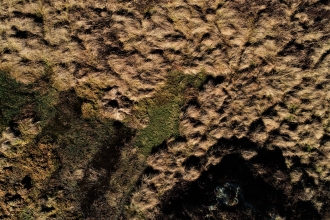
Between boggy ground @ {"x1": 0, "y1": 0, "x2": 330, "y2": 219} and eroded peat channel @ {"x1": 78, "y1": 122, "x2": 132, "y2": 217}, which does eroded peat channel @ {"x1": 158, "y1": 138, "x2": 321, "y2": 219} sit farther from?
eroded peat channel @ {"x1": 78, "y1": 122, "x2": 132, "y2": 217}

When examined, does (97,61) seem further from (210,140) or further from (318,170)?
(318,170)

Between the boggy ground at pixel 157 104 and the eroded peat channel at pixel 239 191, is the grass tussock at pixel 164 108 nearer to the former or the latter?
the boggy ground at pixel 157 104

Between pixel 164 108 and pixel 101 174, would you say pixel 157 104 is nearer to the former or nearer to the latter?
pixel 164 108

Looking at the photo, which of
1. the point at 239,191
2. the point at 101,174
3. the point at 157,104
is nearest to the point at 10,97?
the point at 101,174

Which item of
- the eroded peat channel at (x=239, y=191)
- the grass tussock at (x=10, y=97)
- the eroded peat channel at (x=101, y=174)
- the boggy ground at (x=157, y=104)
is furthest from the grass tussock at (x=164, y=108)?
the grass tussock at (x=10, y=97)

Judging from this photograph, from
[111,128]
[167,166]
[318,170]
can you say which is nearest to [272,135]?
[318,170]
